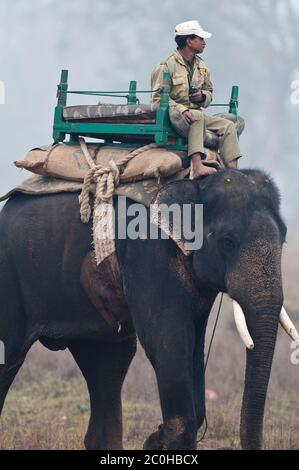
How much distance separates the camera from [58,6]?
230 feet

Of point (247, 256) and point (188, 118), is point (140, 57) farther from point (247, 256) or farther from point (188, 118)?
point (247, 256)

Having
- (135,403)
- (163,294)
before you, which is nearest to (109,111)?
(163,294)

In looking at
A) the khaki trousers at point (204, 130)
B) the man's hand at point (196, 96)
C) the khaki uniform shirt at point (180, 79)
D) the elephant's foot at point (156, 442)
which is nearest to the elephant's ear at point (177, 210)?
the khaki trousers at point (204, 130)

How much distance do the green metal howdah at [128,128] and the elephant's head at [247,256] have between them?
1.24 ft

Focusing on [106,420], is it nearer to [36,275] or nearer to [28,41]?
[36,275]

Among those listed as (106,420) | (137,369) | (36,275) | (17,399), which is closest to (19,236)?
(36,275)

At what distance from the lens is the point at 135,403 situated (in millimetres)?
13258

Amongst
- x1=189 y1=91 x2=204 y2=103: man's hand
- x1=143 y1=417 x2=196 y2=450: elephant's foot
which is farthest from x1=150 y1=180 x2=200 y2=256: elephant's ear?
x1=143 y1=417 x2=196 y2=450: elephant's foot

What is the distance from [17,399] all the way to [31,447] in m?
2.73

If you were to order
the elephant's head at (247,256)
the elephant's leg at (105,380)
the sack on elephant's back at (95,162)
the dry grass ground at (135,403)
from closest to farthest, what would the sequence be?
1. the elephant's head at (247,256)
2. the sack on elephant's back at (95,162)
3. the elephant's leg at (105,380)
4. the dry grass ground at (135,403)

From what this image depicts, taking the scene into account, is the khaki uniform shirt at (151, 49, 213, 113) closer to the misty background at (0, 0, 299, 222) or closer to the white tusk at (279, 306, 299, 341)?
the white tusk at (279, 306, 299, 341)

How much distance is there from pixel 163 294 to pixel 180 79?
4.73 feet

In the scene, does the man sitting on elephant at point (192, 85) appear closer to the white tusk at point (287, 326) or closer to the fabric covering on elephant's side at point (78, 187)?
the fabric covering on elephant's side at point (78, 187)

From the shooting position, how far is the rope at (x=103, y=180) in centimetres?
913
